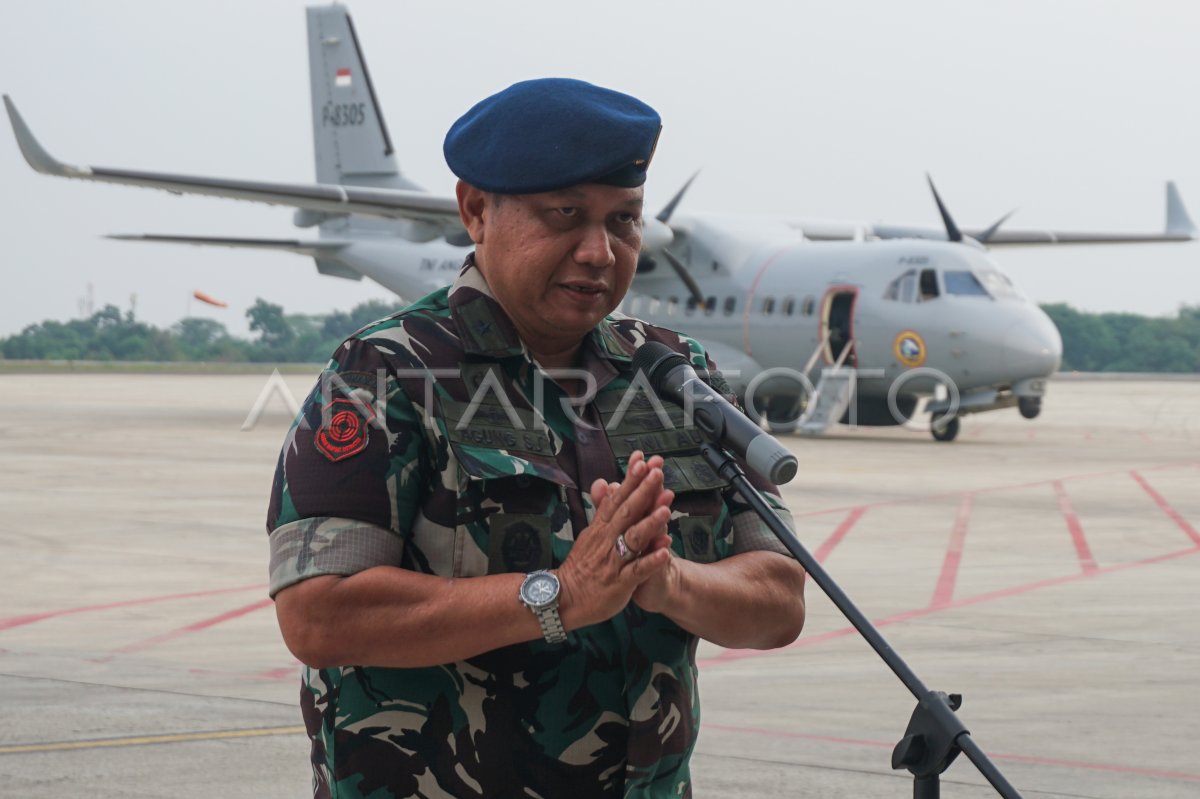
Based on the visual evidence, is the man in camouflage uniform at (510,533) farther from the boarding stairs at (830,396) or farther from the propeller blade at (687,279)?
the propeller blade at (687,279)

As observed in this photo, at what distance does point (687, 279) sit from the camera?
22531 millimetres

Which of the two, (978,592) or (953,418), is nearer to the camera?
(978,592)

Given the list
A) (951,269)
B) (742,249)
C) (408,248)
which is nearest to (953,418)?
(951,269)

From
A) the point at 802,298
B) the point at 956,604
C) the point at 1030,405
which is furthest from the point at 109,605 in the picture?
the point at 802,298

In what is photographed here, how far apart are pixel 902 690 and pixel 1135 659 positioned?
122 centimetres

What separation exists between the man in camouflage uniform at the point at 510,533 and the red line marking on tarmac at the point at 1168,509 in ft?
32.0

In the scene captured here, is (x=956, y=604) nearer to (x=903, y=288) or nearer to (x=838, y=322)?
(x=903, y=288)

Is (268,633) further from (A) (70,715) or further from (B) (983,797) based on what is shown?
(B) (983,797)

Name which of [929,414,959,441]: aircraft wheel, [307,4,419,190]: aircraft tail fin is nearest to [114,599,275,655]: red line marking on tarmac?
[929,414,959,441]: aircraft wheel

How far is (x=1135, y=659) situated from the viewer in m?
6.78

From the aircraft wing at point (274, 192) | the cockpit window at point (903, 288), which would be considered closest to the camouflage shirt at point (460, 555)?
the aircraft wing at point (274, 192)

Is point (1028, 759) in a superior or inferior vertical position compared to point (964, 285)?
superior

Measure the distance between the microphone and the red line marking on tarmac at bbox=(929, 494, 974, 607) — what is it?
629 cm

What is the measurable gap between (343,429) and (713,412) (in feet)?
1.59
